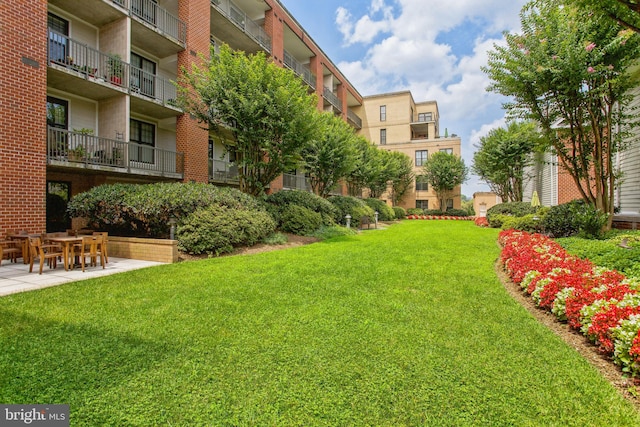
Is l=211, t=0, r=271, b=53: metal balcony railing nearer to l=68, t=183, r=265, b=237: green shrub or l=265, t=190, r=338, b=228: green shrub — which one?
l=265, t=190, r=338, b=228: green shrub

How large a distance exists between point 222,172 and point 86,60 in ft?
24.3

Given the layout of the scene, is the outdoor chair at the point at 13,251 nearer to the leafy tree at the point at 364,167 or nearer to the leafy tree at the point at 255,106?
the leafy tree at the point at 255,106

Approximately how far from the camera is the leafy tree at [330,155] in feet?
55.0

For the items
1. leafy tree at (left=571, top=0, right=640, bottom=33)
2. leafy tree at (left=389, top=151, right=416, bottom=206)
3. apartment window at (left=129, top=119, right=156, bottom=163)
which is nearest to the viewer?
leafy tree at (left=571, top=0, right=640, bottom=33)

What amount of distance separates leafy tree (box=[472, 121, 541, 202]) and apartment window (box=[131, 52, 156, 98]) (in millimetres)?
21425

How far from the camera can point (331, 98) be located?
28.3m

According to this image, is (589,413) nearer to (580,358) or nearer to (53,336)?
(580,358)

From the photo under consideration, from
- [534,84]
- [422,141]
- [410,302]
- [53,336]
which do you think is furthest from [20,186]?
[422,141]

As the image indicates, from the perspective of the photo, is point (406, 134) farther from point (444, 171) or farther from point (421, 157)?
point (444, 171)

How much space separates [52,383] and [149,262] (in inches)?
216

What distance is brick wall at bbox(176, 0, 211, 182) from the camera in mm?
13547

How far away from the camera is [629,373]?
8.38ft

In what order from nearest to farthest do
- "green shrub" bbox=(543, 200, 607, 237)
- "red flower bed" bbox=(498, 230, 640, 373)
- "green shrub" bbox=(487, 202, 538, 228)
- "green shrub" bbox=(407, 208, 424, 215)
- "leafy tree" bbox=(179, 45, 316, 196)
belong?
1. "red flower bed" bbox=(498, 230, 640, 373)
2. "green shrub" bbox=(543, 200, 607, 237)
3. "leafy tree" bbox=(179, 45, 316, 196)
4. "green shrub" bbox=(487, 202, 538, 228)
5. "green shrub" bbox=(407, 208, 424, 215)

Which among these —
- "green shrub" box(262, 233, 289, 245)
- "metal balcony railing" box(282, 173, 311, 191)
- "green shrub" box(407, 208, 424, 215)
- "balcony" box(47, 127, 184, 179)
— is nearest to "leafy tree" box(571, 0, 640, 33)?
"green shrub" box(262, 233, 289, 245)
